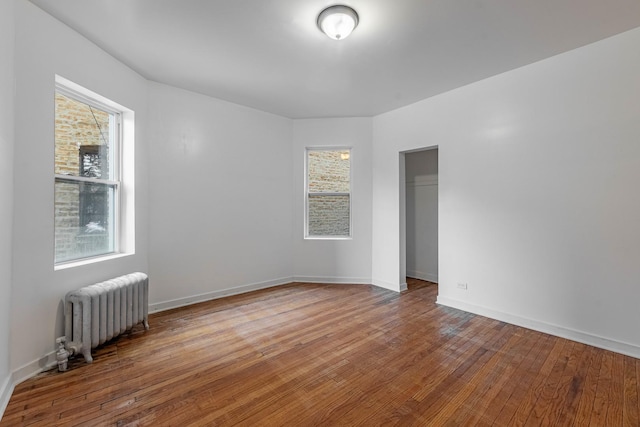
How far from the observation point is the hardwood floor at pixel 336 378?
5.75 feet

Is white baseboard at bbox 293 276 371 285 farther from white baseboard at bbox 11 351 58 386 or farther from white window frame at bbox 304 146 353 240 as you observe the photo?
white baseboard at bbox 11 351 58 386

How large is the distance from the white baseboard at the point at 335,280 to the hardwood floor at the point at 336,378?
1.49 m

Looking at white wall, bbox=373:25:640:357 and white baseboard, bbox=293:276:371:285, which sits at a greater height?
white wall, bbox=373:25:640:357

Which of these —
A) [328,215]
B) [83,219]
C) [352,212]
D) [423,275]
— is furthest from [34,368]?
[423,275]

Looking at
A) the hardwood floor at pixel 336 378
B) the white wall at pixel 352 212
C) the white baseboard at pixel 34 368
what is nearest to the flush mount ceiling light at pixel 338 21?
the white wall at pixel 352 212

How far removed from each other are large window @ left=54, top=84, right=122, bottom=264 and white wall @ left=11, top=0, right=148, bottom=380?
198 mm

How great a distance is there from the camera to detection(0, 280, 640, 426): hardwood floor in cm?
175

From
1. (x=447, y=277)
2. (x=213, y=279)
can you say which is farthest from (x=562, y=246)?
(x=213, y=279)

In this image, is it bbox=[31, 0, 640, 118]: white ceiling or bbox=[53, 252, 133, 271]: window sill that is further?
bbox=[53, 252, 133, 271]: window sill

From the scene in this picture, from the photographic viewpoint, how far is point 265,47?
270 cm

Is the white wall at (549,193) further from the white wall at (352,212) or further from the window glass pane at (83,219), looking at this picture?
the window glass pane at (83,219)

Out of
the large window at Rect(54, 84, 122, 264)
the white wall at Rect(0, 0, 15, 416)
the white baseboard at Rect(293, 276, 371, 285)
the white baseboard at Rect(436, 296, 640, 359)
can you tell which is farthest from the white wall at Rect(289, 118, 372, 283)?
the white wall at Rect(0, 0, 15, 416)

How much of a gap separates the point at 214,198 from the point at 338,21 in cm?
276

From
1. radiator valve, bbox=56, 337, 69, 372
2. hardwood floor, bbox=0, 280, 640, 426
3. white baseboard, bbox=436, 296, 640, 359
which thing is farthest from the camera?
white baseboard, bbox=436, 296, 640, 359
